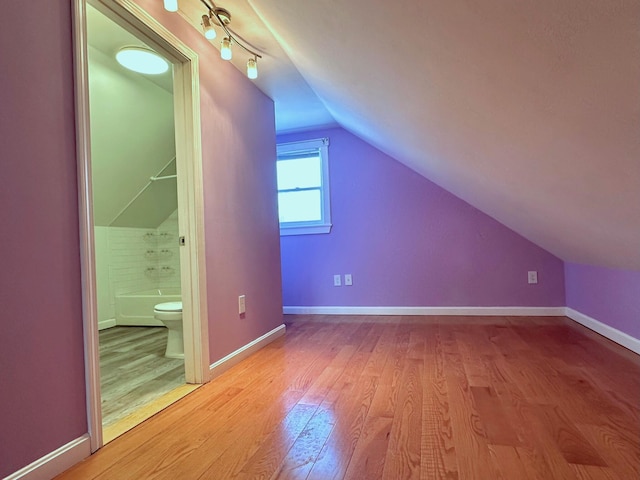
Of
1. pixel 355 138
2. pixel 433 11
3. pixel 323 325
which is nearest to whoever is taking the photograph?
pixel 433 11

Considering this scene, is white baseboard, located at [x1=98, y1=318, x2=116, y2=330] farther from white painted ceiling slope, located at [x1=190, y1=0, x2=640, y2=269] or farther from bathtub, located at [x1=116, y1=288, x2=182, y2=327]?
white painted ceiling slope, located at [x1=190, y1=0, x2=640, y2=269]

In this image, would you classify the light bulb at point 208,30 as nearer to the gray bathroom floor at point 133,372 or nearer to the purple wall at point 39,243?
the purple wall at point 39,243

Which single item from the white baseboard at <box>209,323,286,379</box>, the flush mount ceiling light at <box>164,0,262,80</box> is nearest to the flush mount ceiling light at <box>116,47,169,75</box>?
the flush mount ceiling light at <box>164,0,262,80</box>

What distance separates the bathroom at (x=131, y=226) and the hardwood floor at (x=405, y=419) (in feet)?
1.20

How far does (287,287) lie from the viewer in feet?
13.2

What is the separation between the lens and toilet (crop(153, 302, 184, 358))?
2.43 meters

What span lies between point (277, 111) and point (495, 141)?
225cm

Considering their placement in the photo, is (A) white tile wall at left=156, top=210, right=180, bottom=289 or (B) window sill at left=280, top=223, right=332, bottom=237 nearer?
(B) window sill at left=280, top=223, right=332, bottom=237

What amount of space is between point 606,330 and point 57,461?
10.8ft

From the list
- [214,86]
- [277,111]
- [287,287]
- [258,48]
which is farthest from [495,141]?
[287,287]

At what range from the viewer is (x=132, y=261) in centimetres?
398

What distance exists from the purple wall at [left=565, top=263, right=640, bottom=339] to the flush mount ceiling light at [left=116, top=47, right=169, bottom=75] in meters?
3.37

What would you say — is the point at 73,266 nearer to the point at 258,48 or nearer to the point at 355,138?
the point at 258,48

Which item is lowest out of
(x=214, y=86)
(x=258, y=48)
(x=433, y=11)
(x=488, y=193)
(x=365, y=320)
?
(x=365, y=320)
